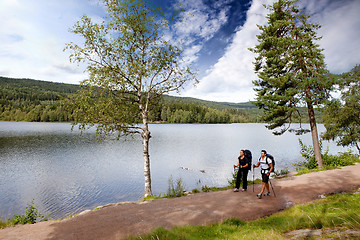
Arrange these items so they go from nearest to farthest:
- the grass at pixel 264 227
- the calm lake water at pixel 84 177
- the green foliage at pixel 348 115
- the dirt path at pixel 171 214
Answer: the grass at pixel 264 227, the dirt path at pixel 171 214, the calm lake water at pixel 84 177, the green foliage at pixel 348 115

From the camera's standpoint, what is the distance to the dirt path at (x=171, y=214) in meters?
6.75

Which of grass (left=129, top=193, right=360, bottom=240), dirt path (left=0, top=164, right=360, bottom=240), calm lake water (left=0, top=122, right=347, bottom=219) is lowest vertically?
calm lake water (left=0, top=122, right=347, bottom=219)

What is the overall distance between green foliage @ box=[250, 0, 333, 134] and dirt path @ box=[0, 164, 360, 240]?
6.90m

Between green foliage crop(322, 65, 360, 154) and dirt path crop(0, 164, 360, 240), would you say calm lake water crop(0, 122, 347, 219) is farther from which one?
green foliage crop(322, 65, 360, 154)

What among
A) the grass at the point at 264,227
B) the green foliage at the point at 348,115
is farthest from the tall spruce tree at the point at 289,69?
the grass at the point at 264,227

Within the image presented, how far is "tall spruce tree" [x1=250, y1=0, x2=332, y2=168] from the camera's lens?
1519cm

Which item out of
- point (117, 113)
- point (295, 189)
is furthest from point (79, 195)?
point (295, 189)

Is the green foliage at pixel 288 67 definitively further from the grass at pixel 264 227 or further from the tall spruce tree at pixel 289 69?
the grass at pixel 264 227

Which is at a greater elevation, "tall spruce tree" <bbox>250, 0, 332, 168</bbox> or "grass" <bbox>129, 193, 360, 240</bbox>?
"tall spruce tree" <bbox>250, 0, 332, 168</bbox>

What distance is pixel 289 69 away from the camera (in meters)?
17.0

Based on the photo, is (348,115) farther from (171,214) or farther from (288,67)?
(171,214)

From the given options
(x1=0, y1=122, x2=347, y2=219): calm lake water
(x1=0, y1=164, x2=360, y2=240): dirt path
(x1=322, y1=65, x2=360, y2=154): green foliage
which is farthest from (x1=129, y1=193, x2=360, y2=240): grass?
(x1=322, y1=65, x2=360, y2=154): green foliage

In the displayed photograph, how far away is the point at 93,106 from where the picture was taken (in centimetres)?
1210

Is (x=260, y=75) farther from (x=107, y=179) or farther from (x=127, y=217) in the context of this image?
(x=107, y=179)
